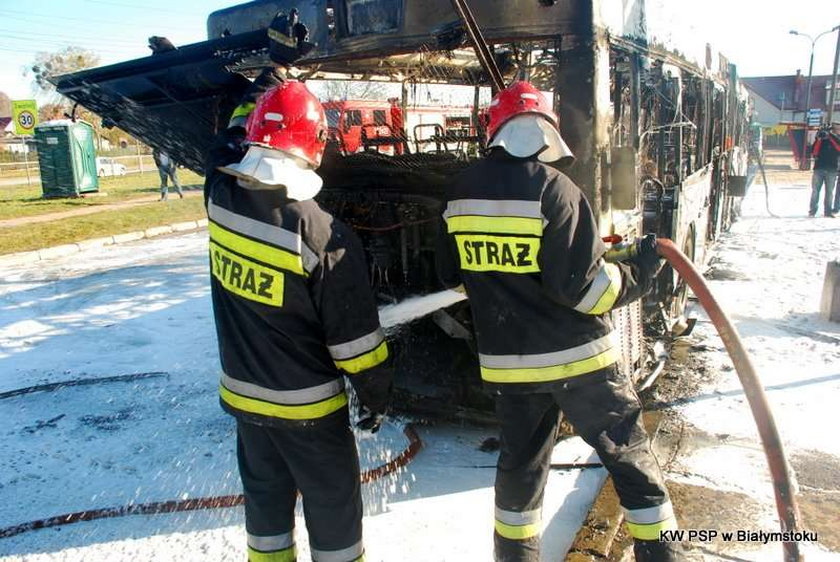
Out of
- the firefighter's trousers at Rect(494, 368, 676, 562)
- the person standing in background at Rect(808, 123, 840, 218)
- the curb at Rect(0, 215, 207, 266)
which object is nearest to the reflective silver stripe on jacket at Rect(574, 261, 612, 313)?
the firefighter's trousers at Rect(494, 368, 676, 562)

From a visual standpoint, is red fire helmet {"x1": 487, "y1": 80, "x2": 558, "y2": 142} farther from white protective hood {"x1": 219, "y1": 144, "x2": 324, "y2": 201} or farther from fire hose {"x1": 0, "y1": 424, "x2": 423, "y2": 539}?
fire hose {"x1": 0, "y1": 424, "x2": 423, "y2": 539}

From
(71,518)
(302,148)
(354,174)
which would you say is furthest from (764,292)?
(71,518)

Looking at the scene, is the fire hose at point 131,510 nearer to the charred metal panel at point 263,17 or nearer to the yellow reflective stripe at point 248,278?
the yellow reflective stripe at point 248,278

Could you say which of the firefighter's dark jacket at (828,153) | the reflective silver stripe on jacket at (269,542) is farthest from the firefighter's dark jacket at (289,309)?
the firefighter's dark jacket at (828,153)

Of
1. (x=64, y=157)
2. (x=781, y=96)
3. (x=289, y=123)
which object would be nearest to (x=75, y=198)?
(x=64, y=157)

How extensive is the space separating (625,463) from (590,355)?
0.42 meters

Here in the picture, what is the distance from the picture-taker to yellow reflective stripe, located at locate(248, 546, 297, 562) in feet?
7.63

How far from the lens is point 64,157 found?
1722cm

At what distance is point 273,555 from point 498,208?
1.52 m

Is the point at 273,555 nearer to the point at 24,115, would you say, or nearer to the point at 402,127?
the point at 402,127

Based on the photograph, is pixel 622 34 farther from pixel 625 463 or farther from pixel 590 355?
pixel 625 463

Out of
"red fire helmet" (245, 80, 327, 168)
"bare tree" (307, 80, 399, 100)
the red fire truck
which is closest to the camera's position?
"red fire helmet" (245, 80, 327, 168)

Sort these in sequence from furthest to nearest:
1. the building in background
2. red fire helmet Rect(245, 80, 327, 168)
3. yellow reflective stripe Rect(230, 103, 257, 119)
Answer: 1. the building in background
2. yellow reflective stripe Rect(230, 103, 257, 119)
3. red fire helmet Rect(245, 80, 327, 168)

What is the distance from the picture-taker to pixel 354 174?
4.02 meters
